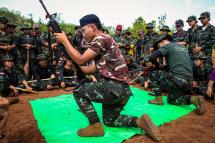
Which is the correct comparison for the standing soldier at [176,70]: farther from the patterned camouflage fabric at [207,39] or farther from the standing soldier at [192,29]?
the standing soldier at [192,29]

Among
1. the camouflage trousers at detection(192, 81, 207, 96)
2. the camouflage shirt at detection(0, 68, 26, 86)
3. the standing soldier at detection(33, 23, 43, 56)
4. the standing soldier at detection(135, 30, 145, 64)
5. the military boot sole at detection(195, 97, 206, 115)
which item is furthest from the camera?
the standing soldier at detection(135, 30, 145, 64)

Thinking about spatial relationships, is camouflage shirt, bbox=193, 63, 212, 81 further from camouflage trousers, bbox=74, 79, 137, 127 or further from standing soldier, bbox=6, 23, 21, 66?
standing soldier, bbox=6, 23, 21, 66

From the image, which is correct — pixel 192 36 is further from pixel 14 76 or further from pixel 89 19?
pixel 14 76

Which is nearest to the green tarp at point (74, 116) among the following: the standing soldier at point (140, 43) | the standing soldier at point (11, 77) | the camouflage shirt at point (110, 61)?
the camouflage shirt at point (110, 61)

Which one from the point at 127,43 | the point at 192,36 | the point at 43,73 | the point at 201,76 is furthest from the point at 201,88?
the point at 127,43

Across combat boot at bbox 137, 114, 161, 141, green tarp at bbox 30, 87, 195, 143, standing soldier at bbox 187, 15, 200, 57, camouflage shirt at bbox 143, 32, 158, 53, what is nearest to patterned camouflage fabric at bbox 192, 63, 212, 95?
standing soldier at bbox 187, 15, 200, 57

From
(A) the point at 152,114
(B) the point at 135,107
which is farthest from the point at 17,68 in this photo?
(A) the point at 152,114

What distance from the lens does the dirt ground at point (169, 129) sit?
Answer: 3490 mm

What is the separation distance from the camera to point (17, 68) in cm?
752

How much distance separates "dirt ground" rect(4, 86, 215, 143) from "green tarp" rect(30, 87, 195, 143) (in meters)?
0.13

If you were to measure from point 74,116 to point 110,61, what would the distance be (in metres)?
1.63

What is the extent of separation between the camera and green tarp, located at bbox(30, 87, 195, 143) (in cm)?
342

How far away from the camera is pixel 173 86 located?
5281 millimetres

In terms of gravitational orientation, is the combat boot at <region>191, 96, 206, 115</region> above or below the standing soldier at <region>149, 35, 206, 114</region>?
below
